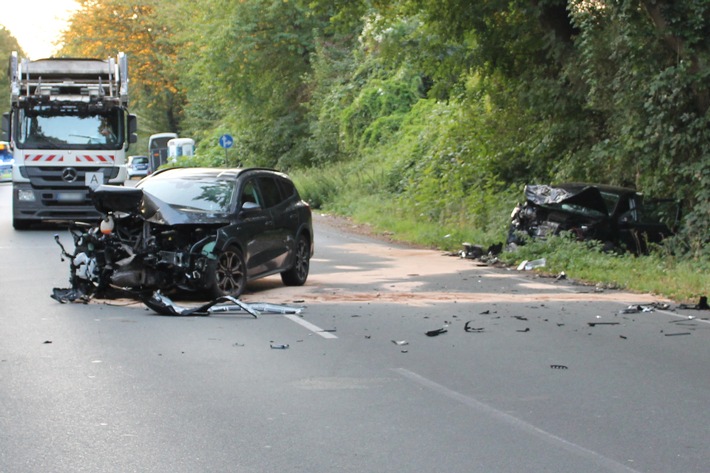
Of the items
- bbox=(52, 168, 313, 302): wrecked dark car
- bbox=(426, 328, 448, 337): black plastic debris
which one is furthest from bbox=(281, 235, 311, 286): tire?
bbox=(426, 328, 448, 337): black plastic debris

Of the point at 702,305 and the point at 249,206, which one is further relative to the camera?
the point at 249,206

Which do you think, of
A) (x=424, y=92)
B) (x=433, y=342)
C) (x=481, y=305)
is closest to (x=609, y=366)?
(x=433, y=342)

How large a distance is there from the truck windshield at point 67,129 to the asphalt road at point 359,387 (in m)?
11.0

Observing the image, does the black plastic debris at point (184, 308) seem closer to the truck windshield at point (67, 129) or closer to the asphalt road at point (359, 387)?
→ the asphalt road at point (359, 387)

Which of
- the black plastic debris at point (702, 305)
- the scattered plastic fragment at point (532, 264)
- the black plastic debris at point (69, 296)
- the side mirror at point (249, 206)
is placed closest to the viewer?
the black plastic debris at point (69, 296)

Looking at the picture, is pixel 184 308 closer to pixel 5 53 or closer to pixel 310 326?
pixel 310 326

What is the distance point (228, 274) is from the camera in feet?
46.6

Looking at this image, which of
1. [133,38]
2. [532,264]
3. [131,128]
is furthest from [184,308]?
[133,38]

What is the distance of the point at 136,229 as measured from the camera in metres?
13.8

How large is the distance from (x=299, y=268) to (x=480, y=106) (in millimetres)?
14023

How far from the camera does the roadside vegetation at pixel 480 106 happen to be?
63.5 feet

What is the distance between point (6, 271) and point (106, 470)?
12100 mm

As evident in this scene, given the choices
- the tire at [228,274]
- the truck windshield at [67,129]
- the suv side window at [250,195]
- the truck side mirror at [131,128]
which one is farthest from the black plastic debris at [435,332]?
the truck windshield at [67,129]

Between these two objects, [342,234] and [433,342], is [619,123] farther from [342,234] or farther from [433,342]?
[433,342]
